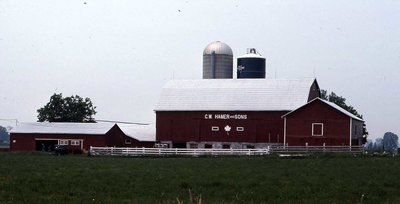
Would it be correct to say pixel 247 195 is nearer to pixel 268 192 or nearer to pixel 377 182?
pixel 268 192

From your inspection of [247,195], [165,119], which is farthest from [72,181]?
[165,119]

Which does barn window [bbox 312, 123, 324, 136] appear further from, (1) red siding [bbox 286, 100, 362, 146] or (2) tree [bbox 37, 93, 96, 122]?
(2) tree [bbox 37, 93, 96, 122]

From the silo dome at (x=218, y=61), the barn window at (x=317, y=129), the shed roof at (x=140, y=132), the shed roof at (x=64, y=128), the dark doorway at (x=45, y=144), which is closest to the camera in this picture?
the barn window at (x=317, y=129)

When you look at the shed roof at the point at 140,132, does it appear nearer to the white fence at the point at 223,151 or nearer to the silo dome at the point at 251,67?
the silo dome at the point at 251,67

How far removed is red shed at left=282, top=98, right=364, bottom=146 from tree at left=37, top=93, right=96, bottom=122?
35.5 m

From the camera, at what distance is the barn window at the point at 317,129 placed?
178 feet

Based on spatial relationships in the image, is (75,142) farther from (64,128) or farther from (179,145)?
(179,145)

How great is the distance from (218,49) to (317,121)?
25255 mm

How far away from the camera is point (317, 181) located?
748 inches

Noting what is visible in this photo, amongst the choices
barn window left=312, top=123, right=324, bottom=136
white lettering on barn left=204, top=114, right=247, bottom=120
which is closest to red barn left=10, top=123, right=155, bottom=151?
white lettering on barn left=204, top=114, right=247, bottom=120

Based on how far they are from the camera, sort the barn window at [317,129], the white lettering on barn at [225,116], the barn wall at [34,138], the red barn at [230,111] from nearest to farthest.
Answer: the barn window at [317,129], the red barn at [230,111], the white lettering on barn at [225,116], the barn wall at [34,138]

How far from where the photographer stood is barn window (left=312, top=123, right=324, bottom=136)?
54119 mm

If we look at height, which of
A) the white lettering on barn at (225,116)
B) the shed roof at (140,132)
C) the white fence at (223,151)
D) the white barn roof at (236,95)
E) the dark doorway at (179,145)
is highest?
the white barn roof at (236,95)

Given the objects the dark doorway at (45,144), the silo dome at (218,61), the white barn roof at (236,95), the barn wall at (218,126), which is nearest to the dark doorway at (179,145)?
the barn wall at (218,126)
